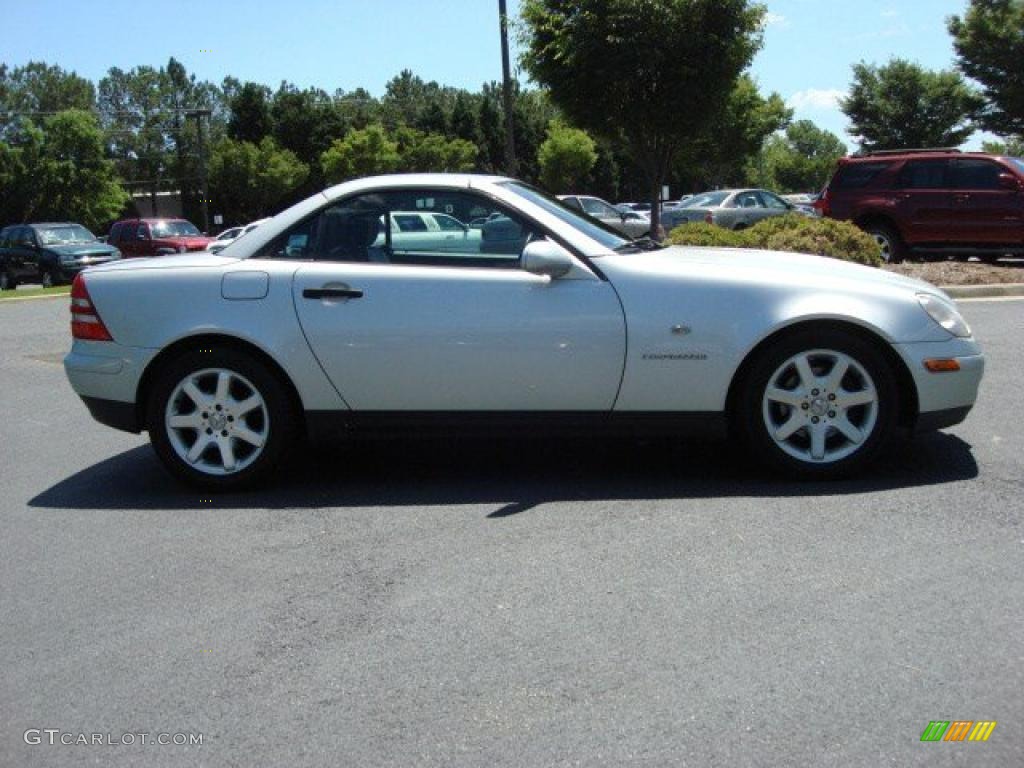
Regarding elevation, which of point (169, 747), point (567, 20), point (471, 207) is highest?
point (567, 20)

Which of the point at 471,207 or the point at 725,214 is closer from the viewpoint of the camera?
the point at 471,207

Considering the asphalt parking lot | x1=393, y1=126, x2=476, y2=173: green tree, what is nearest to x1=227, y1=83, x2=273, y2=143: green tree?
x1=393, y1=126, x2=476, y2=173: green tree

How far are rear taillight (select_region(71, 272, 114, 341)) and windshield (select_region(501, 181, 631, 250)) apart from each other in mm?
2191

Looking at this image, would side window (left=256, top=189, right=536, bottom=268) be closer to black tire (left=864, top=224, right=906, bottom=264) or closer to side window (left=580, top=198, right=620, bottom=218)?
black tire (left=864, top=224, right=906, bottom=264)

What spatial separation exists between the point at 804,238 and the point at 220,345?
8.91 meters

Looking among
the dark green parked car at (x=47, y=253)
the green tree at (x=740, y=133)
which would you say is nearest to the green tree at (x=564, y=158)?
the green tree at (x=740, y=133)

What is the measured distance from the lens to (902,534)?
4305 millimetres

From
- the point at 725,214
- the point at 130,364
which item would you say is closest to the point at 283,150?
the point at 725,214

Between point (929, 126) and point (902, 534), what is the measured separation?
44.0 metres

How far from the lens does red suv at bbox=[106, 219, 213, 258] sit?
2600 centimetres

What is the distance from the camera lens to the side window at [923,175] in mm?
15734

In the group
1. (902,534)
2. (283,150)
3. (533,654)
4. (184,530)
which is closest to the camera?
(533,654)

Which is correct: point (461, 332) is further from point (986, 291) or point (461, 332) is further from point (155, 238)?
point (155, 238)

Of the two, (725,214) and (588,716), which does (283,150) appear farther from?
(588,716)
